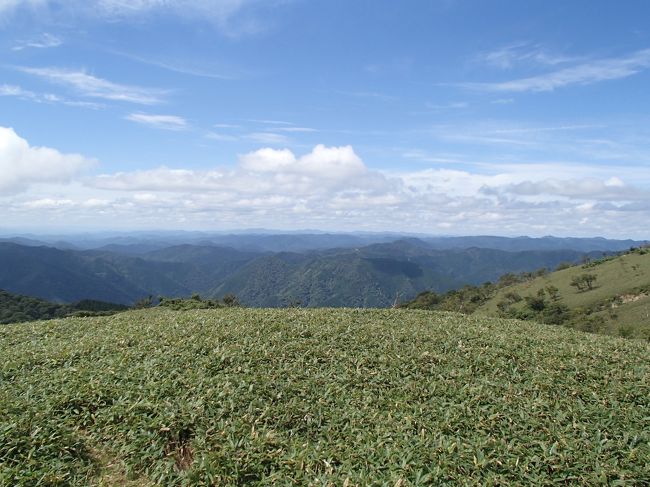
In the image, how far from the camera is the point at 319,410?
9219mm

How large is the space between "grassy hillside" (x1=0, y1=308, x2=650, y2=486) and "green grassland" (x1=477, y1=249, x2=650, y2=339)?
5659cm

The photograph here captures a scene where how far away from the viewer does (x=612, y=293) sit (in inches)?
3563

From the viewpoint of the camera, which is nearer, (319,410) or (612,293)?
(319,410)

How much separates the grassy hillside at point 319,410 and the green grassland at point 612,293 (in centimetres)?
5659

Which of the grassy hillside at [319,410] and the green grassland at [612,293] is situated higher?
the grassy hillside at [319,410]

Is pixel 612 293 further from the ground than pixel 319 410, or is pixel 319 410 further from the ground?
pixel 319 410

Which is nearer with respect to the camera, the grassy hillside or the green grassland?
the grassy hillside

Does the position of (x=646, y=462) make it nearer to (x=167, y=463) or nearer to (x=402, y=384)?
(x=402, y=384)

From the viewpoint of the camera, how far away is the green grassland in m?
72.0

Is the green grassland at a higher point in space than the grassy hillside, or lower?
lower

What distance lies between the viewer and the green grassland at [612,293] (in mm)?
72000

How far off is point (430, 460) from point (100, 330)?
13.4 meters

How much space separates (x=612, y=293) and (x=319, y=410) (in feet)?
334

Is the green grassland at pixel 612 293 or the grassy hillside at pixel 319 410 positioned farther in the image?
the green grassland at pixel 612 293
